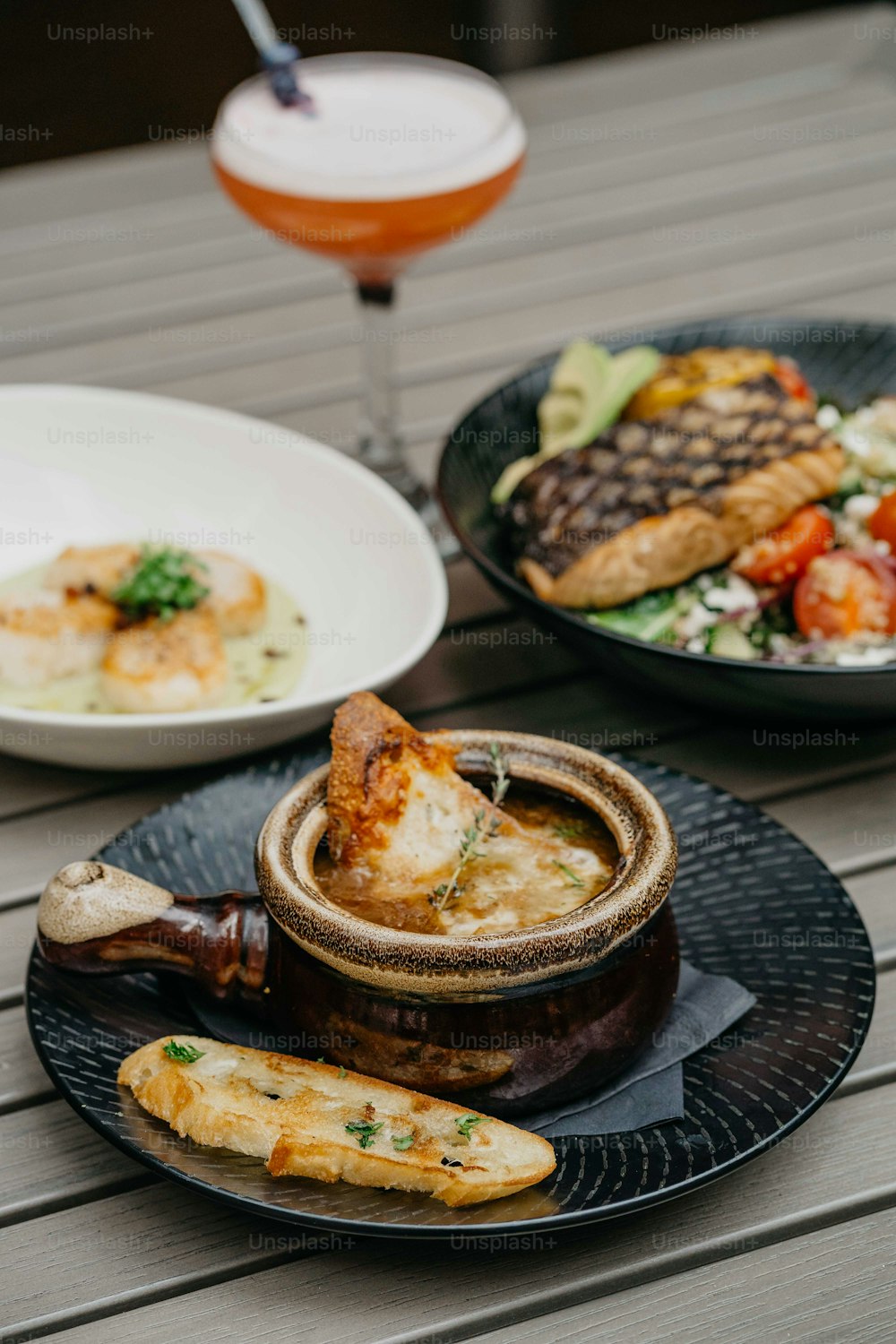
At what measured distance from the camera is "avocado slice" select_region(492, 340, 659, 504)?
6.34 ft

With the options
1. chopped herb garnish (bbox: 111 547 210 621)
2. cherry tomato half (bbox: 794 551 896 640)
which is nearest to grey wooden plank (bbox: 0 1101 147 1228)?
chopped herb garnish (bbox: 111 547 210 621)

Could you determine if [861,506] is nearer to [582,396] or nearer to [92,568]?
[582,396]

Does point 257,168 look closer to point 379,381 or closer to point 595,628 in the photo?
point 379,381

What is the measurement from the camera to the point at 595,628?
60.2 inches

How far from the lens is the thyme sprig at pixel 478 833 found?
1128 mm

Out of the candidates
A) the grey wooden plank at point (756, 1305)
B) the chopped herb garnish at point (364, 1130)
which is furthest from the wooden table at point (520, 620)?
the chopped herb garnish at point (364, 1130)

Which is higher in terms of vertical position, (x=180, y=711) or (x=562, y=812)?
(x=562, y=812)

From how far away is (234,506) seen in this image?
1.93 m

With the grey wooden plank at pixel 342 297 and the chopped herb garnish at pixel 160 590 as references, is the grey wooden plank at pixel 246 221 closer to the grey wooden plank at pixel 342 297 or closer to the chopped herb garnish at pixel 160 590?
Answer: the grey wooden plank at pixel 342 297

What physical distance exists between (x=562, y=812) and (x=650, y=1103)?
249 millimetres

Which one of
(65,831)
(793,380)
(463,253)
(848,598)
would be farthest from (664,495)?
(463,253)

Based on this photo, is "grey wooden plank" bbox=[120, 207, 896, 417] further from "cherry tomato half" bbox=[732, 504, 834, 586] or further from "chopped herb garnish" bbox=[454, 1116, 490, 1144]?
"chopped herb garnish" bbox=[454, 1116, 490, 1144]

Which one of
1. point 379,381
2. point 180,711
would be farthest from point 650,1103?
point 379,381

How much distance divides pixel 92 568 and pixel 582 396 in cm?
70
